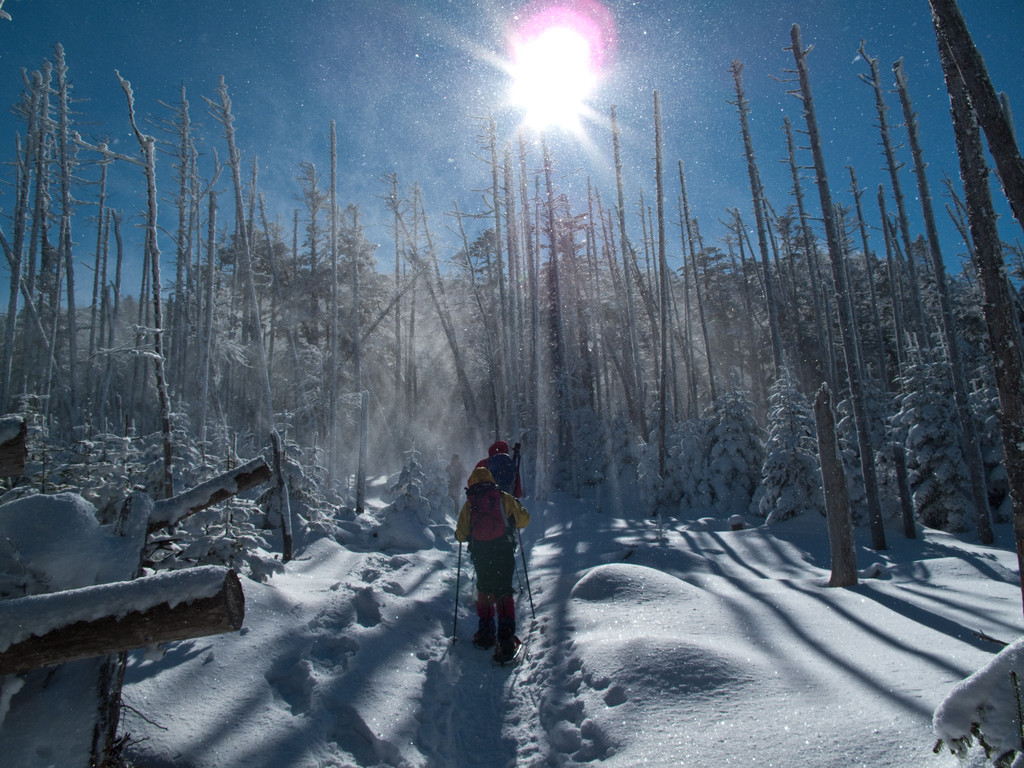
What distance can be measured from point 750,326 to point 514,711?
28934mm

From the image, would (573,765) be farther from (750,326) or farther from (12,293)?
(750,326)

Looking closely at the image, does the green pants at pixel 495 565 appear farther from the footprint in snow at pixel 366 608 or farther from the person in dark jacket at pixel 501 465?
the person in dark jacket at pixel 501 465

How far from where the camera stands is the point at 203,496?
129 inches

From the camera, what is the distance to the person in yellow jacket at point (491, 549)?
547 cm

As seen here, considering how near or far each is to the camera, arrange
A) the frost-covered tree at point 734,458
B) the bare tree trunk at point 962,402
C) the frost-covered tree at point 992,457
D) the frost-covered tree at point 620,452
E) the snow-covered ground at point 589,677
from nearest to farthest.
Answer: the snow-covered ground at point 589,677 → the bare tree trunk at point 962,402 → the frost-covered tree at point 992,457 → the frost-covered tree at point 734,458 → the frost-covered tree at point 620,452

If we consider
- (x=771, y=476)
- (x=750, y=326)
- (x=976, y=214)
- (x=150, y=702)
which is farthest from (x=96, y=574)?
(x=750, y=326)

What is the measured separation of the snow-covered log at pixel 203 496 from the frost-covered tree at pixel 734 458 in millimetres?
14856

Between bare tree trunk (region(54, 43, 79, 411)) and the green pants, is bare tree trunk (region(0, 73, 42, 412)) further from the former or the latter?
the green pants

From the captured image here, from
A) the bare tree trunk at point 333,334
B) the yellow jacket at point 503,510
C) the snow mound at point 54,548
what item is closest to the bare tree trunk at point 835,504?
the yellow jacket at point 503,510

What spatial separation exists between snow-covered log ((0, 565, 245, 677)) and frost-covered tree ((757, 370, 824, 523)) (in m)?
13.0

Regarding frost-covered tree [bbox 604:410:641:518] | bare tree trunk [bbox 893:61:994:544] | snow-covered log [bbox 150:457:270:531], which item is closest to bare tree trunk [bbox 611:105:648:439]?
frost-covered tree [bbox 604:410:641:518]

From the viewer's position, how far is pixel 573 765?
11.1 feet

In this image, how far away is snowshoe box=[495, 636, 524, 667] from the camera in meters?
5.19

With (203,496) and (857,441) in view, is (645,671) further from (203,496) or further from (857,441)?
(857,441)
